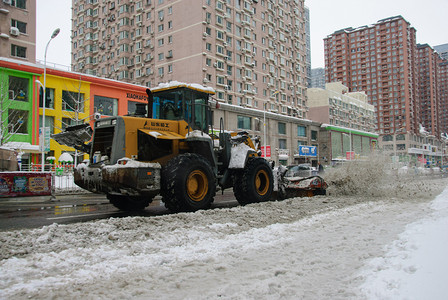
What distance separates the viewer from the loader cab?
30.5 ft

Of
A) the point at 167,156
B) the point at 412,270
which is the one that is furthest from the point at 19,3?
the point at 412,270

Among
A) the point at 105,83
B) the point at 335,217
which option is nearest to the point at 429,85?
the point at 105,83

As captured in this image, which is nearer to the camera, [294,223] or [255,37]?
[294,223]

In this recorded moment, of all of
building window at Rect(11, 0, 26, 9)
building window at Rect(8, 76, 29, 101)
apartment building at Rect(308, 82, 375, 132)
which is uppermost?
building window at Rect(11, 0, 26, 9)

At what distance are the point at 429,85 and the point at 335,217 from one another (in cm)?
16842

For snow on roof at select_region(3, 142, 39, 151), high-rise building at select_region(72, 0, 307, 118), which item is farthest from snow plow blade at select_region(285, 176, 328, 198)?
high-rise building at select_region(72, 0, 307, 118)

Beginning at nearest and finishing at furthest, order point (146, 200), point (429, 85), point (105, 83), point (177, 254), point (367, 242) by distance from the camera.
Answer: point (177, 254) → point (367, 242) → point (146, 200) → point (105, 83) → point (429, 85)

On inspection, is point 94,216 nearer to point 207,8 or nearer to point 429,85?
point 207,8

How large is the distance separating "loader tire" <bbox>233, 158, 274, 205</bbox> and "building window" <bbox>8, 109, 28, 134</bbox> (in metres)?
29.0

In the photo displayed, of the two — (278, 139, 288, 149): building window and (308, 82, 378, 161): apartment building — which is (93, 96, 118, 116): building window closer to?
(278, 139, 288, 149): building window

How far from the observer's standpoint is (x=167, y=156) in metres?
8.71

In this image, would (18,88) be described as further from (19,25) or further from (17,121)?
(19,25)

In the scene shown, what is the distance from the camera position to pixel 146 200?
32.6ft

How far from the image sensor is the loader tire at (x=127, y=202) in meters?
9.52
